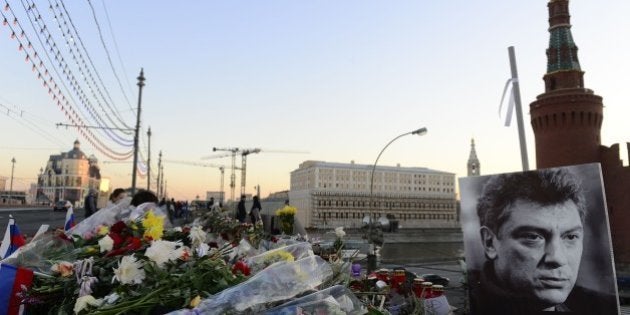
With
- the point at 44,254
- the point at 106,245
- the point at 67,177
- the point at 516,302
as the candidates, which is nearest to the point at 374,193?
the point at 67,177

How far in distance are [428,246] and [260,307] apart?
110ft

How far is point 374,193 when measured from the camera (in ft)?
393

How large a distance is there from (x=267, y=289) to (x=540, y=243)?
4.67 meters

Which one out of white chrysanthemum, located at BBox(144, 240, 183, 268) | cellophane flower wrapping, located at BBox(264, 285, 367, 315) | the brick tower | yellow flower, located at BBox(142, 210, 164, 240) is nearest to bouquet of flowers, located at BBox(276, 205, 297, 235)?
yellow flower, located at BBox(142, 210, 164, 240)

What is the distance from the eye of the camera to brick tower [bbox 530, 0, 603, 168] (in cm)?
3028

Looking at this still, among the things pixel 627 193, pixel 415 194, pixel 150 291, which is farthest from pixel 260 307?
pixel 415 194

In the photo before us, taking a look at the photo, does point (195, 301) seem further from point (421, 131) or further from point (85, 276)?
point (421, 131)

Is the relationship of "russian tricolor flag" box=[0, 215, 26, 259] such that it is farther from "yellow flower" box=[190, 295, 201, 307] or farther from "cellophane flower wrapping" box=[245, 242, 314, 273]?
"yellow flower" box=[190, 295, 201, 307]

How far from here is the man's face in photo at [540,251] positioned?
549 cm

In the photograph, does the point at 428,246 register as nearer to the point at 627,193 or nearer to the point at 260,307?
the point at 627,193

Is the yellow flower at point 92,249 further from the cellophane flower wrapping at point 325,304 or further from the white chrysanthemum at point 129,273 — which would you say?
the cellophane flower wrapping at point 325,304

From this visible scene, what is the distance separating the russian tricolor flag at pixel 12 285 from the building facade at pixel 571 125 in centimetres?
3247

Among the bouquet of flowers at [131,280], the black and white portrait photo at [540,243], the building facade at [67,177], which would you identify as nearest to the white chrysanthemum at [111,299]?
the bouquet of flowers at [131,280]

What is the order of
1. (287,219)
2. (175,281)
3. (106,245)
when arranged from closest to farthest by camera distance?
(175,281) < (106,245) < (287,219)
